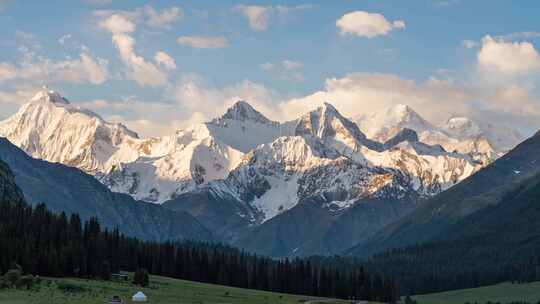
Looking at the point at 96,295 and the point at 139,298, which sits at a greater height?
the point at 96,295

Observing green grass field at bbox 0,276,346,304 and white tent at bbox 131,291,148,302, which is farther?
white tent at bbox 131,291,148,302

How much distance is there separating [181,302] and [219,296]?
29.7 meters

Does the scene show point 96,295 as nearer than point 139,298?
No

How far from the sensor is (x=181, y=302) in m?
167

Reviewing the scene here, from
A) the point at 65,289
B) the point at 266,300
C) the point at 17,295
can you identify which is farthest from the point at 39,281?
the point at 266,300

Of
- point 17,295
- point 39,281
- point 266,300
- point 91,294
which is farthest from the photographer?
point 266,300

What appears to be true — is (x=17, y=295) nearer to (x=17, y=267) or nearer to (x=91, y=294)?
(x=91, y=294)

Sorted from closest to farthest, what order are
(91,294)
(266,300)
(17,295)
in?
(17,295) → (91,294) → (266,300)

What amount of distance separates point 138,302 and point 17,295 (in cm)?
1833

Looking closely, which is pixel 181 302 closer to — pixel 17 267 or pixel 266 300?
pixel 266 300

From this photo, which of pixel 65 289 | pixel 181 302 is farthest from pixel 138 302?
pixel 65 289

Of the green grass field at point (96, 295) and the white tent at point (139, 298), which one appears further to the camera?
the white tent at point (139, 298)

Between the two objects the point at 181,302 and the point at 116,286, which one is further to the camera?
the point at 116,286

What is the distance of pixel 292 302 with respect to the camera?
198625 mm
